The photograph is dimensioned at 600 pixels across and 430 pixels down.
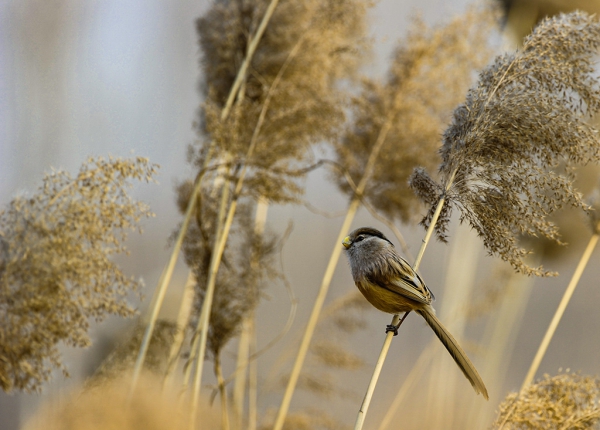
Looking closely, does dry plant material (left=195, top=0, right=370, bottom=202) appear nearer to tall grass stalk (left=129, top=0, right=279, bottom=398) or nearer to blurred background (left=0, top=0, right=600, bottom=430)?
tall grass stalk (left=129, top=0, right=279, bottom=398)

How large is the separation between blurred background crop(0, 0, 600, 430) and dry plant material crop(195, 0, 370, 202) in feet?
0.88

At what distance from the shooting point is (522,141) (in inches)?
33.4

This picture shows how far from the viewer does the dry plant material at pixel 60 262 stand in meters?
1.01

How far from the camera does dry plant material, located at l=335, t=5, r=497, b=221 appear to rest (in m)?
1.59

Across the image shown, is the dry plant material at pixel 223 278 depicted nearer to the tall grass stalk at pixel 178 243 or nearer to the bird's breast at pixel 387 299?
the tall grass stalk at pixel 178 243

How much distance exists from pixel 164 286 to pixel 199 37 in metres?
0.85

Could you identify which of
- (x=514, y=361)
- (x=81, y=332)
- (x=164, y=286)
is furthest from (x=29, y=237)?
(x=514, y=361)

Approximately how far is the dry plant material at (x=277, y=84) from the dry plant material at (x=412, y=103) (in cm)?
13

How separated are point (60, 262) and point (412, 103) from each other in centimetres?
115

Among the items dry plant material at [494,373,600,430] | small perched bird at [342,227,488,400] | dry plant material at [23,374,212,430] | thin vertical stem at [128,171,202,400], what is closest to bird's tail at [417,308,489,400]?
small perched bird at [342,227,488,400]

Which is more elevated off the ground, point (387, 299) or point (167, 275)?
point (387, 299)

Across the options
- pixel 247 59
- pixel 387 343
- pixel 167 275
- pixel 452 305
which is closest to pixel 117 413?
pixel 167 275

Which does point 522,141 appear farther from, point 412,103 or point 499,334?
point 499,334

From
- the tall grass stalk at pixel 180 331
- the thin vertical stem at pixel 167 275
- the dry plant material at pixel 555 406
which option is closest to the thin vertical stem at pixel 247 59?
the thin vertical stem at pixel 167 275
